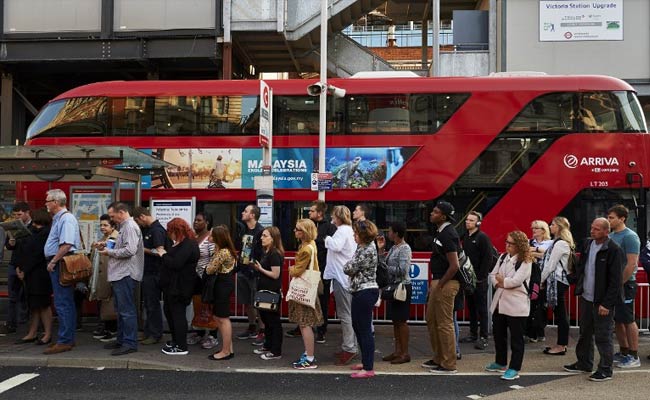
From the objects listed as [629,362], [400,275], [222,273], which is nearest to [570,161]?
[629,362]

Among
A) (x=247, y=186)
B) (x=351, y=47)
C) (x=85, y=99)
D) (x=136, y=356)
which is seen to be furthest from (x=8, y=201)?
(x=351, y=47)

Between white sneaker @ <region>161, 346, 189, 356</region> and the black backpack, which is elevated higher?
the black backpack

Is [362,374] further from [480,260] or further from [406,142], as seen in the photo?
[406,142]

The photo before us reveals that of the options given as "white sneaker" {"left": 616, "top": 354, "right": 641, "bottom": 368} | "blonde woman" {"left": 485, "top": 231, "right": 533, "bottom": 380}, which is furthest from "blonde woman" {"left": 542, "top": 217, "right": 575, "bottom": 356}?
"blonde woman" {"left": 485, "top": 231, "right": 533, "bottom": 380}

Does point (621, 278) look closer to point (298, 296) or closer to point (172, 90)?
point (298, 296)

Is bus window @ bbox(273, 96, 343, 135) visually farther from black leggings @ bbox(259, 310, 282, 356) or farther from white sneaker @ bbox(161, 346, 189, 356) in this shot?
white sneaker @ bbox(161, 346, 189, 356)

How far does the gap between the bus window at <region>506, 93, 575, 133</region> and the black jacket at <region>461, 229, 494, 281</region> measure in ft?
9.66

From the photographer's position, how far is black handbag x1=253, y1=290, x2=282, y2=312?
7.15m

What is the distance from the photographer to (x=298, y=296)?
7027 mm

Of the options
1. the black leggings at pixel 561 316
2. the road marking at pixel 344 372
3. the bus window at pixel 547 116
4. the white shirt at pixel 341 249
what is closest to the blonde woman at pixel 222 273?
the road marking at pixel 344 372

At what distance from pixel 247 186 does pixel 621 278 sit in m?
6.26

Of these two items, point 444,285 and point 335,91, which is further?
point 335,91

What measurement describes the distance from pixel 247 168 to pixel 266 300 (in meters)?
3.88

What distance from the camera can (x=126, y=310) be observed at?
24.6ft
